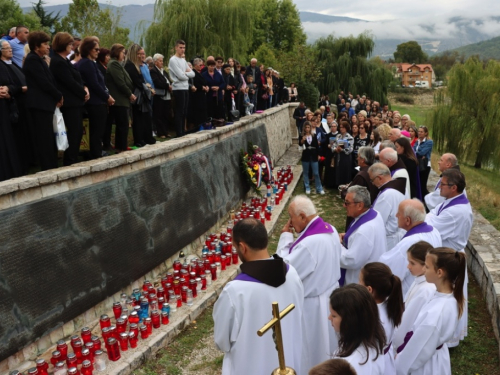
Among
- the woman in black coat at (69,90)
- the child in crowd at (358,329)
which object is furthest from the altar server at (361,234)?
the woman in black coat at (69,90)

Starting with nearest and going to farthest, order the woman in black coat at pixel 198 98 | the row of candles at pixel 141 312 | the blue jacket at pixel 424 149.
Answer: the row of candles at pixel 141 312 < the blue jacket at pixel 424 149 < the woman in black coat at pixel 198 98

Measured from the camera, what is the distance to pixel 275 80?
1894 centimetres

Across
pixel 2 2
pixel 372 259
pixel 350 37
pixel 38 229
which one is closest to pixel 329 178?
pixel 372 259

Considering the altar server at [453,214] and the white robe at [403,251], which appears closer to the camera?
the white robe at [403,251]

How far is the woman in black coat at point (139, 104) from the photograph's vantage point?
8.04 metres

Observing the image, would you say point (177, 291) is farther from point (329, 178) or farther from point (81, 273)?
point (329, 178)

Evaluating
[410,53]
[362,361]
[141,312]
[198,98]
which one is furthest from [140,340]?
[410,53]

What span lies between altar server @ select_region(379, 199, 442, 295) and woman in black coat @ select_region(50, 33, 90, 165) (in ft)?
14.1

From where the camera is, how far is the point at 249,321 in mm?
3441

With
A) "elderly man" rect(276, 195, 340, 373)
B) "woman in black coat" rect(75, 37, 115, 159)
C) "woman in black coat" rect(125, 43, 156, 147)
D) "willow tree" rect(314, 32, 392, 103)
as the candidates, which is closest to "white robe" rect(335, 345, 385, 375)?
"elderly man" rect(276, 195, 340, 373)

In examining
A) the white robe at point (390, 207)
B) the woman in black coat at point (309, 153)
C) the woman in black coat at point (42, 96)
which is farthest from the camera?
the woman in black coat at point (309, 153)

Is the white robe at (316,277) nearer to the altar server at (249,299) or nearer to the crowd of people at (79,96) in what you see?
the altar server at (249,299)

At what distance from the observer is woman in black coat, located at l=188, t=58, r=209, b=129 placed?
10.3 m

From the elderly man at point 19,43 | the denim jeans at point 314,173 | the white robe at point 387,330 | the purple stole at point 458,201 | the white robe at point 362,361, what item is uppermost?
the elderly man at point 19,43
